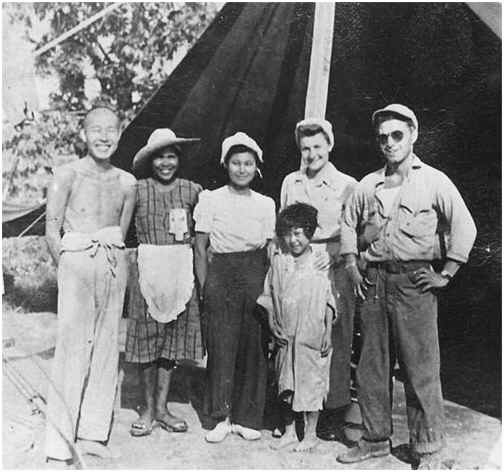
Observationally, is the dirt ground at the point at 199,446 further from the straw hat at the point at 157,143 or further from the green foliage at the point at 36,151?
the green foliage at the point at 36,151

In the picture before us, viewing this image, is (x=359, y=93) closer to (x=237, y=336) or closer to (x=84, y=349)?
(x=237, y=336)

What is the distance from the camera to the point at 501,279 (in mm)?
3393

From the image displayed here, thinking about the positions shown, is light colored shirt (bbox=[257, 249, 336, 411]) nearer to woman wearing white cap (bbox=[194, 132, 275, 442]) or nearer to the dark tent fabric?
woman wearing white cap (bbox=[194, 132, 275, 442])

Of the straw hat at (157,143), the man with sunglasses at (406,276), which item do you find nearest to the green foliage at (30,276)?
the straw hat at (157,143)

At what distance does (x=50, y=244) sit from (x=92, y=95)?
242cm

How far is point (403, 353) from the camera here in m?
2.77

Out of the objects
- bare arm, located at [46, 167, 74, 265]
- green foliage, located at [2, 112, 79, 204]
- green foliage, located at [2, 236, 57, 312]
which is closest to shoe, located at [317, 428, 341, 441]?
bare arm, located at [46, 167, 74, 265]

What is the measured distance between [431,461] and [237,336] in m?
1.06

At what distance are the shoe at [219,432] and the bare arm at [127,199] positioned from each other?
1.08m

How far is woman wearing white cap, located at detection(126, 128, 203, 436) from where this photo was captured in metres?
3.09

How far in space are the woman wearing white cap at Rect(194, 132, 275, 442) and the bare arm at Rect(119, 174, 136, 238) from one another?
34 centimetres

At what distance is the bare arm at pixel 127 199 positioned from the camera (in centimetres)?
308

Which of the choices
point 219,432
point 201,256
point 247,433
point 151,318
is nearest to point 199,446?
point 219,432

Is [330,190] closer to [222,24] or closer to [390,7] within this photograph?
[390,7]
